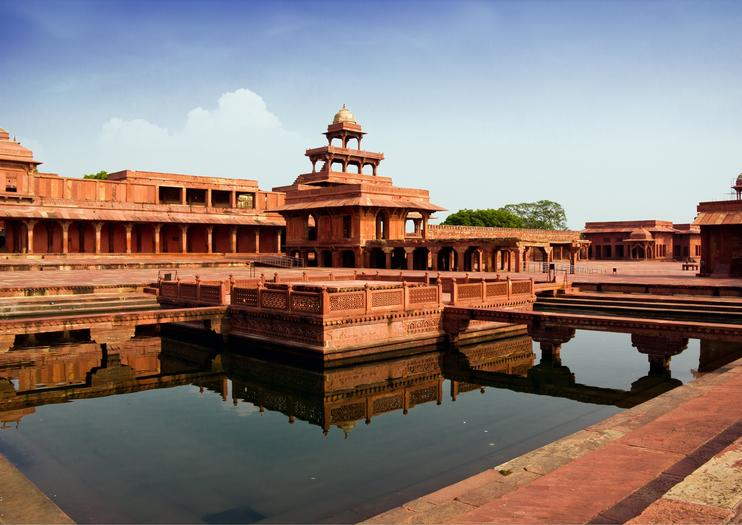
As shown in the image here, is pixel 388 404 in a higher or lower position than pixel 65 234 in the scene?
lower

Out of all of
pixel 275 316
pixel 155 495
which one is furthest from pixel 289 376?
pixel 155 495

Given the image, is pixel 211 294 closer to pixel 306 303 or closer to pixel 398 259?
pixel 306 303

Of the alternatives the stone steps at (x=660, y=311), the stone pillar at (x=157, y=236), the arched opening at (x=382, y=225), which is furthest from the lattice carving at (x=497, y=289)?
Result: the stone pillar at (x=157, y=236)

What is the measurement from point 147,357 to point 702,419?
51.6 feet

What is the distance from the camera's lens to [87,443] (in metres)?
10.6

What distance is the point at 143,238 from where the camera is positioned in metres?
49.0

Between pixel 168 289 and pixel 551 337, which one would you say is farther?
pixel 168 289

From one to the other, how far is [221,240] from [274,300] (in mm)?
37835

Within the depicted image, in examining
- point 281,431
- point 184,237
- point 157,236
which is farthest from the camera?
point 184,237

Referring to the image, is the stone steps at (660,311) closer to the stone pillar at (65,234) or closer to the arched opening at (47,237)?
the stone pillar at (65,234)

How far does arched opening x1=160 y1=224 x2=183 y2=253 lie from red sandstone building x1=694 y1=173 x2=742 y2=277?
3767cm

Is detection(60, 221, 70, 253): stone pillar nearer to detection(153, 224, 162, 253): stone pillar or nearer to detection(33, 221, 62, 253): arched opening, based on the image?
detection(33, 221, 62, 253): arched opening

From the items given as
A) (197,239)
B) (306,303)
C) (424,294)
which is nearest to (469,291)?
(424,294)

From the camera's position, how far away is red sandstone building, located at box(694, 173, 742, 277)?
2995 cm
